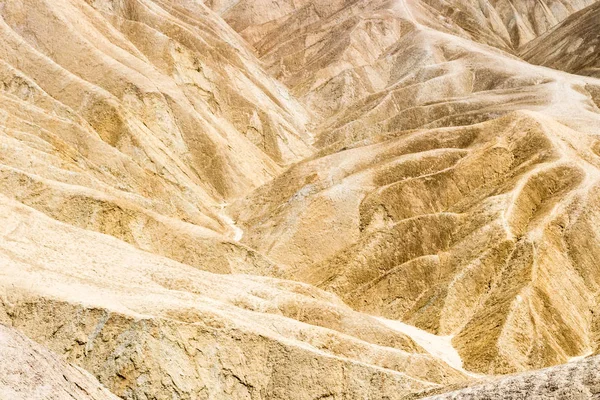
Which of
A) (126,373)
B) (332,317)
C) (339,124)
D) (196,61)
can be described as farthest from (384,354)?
(339,124)

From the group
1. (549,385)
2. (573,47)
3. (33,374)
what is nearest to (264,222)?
(33,374)

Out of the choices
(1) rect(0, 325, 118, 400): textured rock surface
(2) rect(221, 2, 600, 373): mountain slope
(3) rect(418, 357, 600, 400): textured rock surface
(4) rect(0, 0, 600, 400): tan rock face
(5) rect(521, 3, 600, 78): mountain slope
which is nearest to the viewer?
(3) rect(418, 357, 600, 400): textured rock surface

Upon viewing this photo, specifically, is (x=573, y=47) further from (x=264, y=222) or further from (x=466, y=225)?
(x=466, y=225)

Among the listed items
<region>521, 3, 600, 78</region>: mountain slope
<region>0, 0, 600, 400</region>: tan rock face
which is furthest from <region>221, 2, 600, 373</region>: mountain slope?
<region>521, 3, 600, 78</region>: mountain slope

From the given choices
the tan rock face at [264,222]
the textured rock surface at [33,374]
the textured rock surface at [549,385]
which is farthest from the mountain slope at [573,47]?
the textured rock surface at [33,374]

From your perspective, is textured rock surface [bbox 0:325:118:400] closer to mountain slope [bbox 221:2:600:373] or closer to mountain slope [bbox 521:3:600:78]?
mountain slope [bbox 221:2:600:373]

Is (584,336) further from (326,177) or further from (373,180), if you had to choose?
(326,177)
